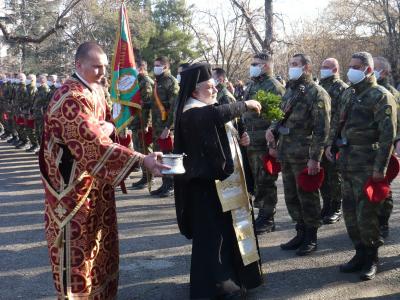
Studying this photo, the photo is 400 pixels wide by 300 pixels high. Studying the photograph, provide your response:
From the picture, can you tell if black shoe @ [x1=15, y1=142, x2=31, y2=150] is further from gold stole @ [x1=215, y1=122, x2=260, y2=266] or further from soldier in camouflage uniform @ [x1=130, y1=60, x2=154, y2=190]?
gold stole @ [x1=215, y1=122, x2=260, y2=266]

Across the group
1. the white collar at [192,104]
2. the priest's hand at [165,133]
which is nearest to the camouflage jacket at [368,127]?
the white collar at [192,104]

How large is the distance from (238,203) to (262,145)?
236cm

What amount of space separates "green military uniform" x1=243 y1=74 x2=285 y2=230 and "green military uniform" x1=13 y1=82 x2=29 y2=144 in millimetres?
10368

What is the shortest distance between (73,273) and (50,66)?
123 ft

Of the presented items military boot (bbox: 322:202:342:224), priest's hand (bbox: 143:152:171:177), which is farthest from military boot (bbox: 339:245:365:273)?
priest's hand (bbox: 143:152:171:177)

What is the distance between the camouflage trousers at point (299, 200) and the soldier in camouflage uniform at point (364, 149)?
0.51m

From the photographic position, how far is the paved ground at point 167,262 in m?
4.69

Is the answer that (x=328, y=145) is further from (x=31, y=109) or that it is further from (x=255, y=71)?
(x=31, y=109)

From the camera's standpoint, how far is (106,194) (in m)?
3.70

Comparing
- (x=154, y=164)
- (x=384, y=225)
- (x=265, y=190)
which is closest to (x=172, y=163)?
(x=154, y=164)

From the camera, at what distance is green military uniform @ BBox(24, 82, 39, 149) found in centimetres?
1457

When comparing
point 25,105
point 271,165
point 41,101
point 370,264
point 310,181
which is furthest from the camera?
point 25,105

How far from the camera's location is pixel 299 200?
5758 millimetres

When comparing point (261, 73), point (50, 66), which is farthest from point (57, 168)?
point (50, 66)
